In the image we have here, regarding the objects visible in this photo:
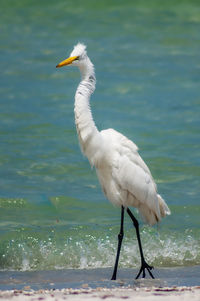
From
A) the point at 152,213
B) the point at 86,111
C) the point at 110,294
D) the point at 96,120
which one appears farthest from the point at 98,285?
the point at 96,120

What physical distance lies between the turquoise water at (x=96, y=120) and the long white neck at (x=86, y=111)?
1209 millimetres

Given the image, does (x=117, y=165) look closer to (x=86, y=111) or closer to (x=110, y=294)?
(x=86, y=111)

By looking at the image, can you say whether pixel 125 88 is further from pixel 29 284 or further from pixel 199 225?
pixel 29 284

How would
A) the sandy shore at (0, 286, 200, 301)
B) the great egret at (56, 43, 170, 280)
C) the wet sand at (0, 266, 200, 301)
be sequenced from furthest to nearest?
the great egret at (56, 43, 170, 280), the wet sand at (0, 266, 200, 301), the sandy shore at (0, 286, 200, 301)

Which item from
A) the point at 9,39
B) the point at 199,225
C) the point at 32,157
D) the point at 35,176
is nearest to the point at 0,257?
the point at 199,225

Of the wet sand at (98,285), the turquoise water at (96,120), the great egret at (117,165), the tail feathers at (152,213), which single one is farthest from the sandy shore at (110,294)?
the turquoise water at (96,120)

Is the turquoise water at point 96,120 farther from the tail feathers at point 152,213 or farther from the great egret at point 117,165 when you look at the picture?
the great egret at point 117,165

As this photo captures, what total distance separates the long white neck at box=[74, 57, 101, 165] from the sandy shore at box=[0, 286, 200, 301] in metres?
1.61

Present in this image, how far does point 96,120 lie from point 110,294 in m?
8.93

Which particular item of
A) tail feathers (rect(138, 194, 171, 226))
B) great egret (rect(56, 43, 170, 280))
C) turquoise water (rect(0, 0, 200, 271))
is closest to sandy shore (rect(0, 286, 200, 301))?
great egret (rect(56, 43, 170, 280))

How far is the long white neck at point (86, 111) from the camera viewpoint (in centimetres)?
627

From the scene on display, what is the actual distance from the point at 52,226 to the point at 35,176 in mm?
2190

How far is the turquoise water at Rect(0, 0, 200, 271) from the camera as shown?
791cm

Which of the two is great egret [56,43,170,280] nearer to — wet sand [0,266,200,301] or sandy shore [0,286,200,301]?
wet sand [0,266,200,301]
